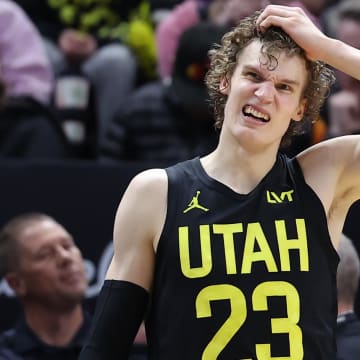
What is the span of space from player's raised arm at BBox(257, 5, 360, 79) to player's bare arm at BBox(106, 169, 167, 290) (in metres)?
0.55

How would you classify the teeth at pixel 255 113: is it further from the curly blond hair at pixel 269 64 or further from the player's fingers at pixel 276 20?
the player's fingers at pixel 276 20

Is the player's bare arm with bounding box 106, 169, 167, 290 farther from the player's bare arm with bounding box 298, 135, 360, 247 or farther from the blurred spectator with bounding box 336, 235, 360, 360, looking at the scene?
the blurred spectator with bounding box 336, 235, 360, 360

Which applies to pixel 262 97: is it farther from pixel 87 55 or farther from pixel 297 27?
pixel 87 55

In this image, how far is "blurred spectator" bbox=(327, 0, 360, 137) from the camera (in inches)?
245

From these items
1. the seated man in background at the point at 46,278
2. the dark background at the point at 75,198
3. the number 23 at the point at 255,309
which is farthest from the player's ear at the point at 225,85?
the dark background at the point at 75,198

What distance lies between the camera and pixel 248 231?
3217 mm

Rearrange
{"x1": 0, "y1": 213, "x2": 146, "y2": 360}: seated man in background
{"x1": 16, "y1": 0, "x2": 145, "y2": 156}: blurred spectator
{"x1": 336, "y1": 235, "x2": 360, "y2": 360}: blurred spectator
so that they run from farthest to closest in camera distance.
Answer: {"x1": 16, "y1": 0, "x2": 145, "y2": 156}: blurred spectator, {"x1": 0, "y1": 213, "x2": 146, "y2": 360}: seated man in background, {"x1": 336, "y1": 235, "x2": 360, "y2": 360}: blurred spectator

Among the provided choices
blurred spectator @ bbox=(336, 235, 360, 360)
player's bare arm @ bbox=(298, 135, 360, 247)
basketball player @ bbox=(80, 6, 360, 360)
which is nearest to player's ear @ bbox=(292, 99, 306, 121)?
basketball player @ bbox=(80, 6, 360, 360)

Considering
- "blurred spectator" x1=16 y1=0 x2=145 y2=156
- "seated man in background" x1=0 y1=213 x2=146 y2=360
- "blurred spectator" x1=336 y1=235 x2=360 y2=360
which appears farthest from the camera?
"blurred spectator" x1=16 y1=0 x2=145 y2=156

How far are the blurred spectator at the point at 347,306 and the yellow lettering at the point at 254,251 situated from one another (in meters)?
0.81

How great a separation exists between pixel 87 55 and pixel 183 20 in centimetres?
69

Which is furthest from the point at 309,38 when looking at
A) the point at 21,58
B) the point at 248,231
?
the point at 21,58

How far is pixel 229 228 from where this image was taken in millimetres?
3217

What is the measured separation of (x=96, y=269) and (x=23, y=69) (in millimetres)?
1475
